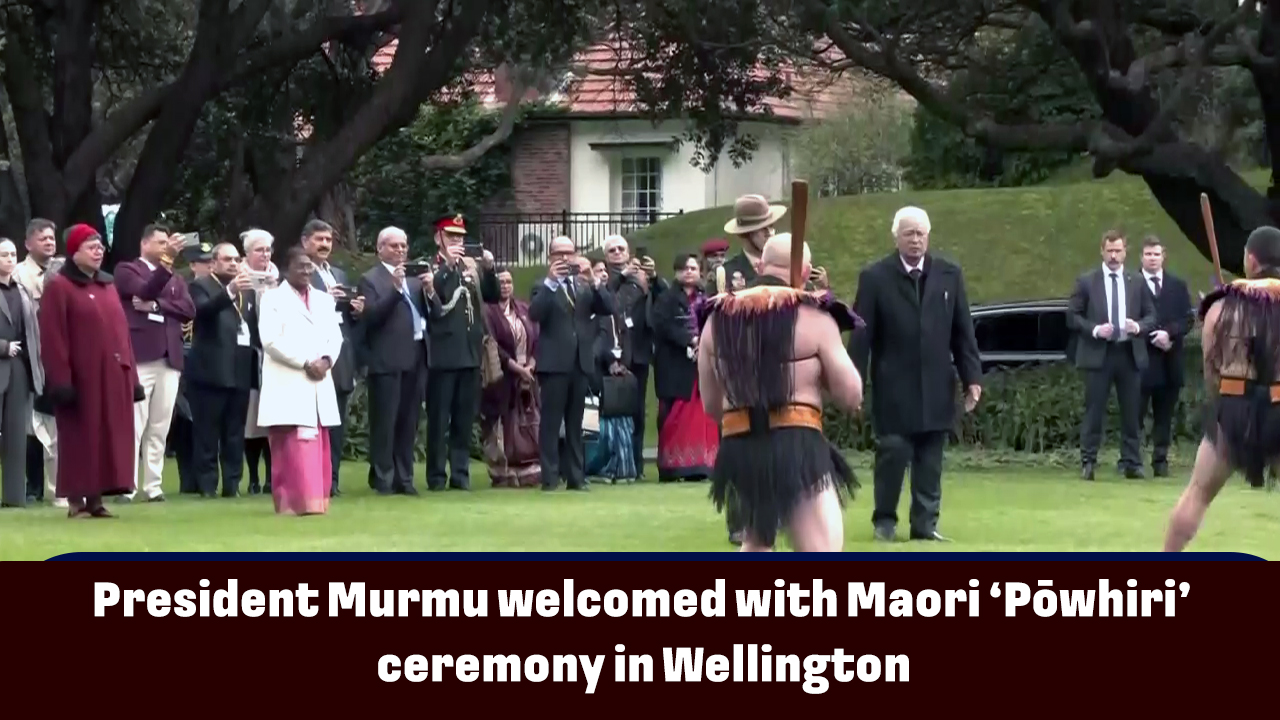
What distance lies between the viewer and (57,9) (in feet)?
84.7

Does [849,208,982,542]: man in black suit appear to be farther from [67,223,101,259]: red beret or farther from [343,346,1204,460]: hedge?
[343,346,1204,460]: hedge

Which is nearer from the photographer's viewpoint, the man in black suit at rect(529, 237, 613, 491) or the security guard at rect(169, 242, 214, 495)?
the security guard at rect(169, 242, 214, 495)

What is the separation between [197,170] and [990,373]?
14186 millimetres

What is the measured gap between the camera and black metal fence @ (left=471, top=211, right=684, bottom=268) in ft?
141

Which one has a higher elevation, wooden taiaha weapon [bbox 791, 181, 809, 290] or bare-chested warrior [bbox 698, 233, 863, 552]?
wooden taiaha weapon [bbox 791, 181, 809, 290]

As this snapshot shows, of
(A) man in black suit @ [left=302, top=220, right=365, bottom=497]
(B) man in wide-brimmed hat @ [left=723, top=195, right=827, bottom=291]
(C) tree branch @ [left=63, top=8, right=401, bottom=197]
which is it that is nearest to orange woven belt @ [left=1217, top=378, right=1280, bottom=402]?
(B) man in wide-brimmed hat @ [left=723, top=195, right=827, bottom=291]

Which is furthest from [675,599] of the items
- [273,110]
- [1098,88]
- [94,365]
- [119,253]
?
[273,110]

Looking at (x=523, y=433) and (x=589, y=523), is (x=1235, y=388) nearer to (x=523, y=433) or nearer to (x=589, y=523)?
(x=589, y=523)

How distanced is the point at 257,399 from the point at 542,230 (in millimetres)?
25106

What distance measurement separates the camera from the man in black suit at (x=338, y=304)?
58.3ft

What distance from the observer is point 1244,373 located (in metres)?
13.1

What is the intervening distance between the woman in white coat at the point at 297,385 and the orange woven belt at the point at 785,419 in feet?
22.3

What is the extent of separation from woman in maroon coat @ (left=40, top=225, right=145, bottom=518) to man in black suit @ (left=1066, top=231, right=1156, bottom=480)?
910cm

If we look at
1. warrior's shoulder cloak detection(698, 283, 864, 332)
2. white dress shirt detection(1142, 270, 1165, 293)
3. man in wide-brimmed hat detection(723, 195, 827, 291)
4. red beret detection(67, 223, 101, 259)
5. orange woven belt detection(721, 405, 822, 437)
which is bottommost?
orange woven belt detection(721, 405, 822, 437)
